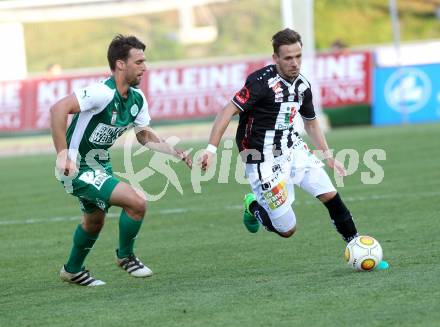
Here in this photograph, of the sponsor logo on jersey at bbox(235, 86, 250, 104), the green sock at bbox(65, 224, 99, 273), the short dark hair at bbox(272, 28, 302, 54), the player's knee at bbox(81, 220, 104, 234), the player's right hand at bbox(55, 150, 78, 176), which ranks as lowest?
the green sock at bbox(65, 224, 99, 273)

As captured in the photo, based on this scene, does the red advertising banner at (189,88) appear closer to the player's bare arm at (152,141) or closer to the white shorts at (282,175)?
the white shorts at (282,175)

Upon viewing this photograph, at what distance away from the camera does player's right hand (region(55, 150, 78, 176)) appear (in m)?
7.28


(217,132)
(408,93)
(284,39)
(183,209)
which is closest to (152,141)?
(217,132)

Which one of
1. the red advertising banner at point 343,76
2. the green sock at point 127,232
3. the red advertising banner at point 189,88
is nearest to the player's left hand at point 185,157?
the green sock at point 127,232

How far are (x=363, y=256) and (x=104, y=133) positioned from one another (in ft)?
7.05

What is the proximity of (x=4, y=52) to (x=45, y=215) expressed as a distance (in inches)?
661

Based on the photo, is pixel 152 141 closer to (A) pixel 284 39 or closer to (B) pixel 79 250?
(B) pixel 79 250

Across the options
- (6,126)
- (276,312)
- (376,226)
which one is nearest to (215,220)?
(376,226)

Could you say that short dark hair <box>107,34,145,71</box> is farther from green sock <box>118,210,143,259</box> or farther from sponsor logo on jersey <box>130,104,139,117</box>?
green sock <box>118,210,143,259</box>

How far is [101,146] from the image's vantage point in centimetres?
785

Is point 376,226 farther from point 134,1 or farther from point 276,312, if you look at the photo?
point 134,1

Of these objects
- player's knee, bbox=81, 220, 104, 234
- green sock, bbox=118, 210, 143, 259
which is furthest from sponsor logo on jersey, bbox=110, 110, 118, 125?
player's knee, bbox=81, 220, 104, 234

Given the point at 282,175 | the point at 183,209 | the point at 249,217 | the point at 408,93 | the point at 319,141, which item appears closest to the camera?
the point at 282,175

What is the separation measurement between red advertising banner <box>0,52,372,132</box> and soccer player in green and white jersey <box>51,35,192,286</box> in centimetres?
1624
